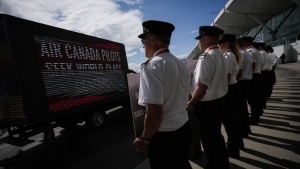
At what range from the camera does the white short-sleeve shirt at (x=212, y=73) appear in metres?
2.30

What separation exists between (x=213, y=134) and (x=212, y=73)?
2.58ft

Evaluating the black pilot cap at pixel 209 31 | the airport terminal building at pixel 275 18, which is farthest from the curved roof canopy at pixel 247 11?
the black pilot cap at pixel 209 31

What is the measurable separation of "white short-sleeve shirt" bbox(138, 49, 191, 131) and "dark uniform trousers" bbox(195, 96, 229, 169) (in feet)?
2.62

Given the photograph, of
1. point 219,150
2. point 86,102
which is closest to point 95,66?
point 86,102

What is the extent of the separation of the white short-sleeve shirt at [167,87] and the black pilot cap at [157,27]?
21 centimetres

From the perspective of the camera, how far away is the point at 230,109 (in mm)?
3047

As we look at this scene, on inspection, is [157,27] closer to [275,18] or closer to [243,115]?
[243,115]

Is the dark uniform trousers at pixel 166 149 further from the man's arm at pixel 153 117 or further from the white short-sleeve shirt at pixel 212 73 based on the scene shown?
the white short-sleeve shirt at pixel 212 73

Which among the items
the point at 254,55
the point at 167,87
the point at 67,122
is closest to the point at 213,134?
the point at 167,87

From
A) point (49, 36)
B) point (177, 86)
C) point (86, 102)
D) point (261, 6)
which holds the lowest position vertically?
point (86, 102)

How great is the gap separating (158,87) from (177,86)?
23 centimetres

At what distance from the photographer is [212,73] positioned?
7.79 ft

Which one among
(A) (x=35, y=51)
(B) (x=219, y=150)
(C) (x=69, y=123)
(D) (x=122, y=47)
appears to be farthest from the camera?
(D) (x=122, y=47)

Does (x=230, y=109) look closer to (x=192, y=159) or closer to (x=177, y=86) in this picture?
(x=192, y=159)
